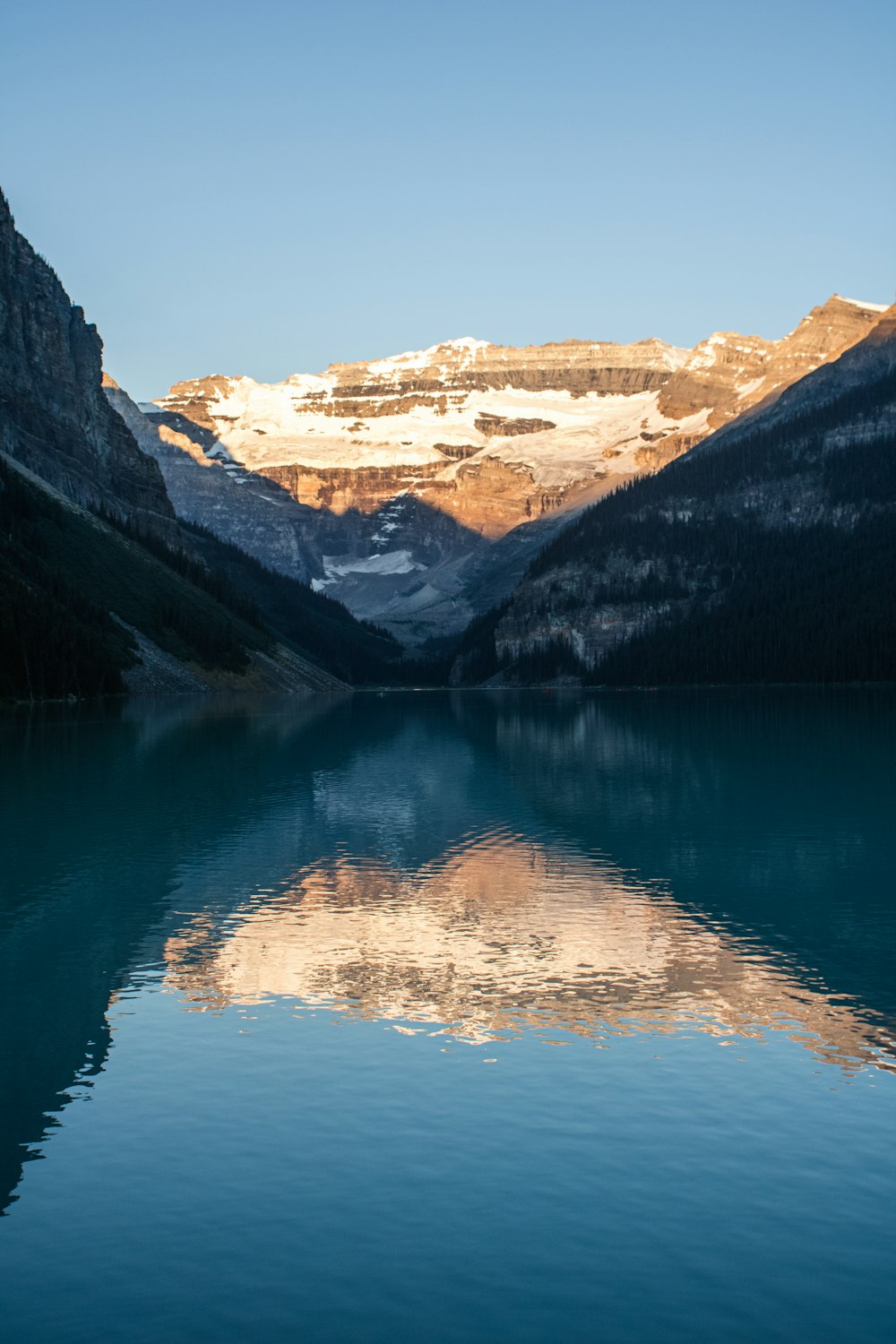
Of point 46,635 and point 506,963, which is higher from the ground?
point 46,635

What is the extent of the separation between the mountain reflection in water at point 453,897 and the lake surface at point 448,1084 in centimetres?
17

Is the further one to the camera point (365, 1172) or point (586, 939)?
point (586, 939)

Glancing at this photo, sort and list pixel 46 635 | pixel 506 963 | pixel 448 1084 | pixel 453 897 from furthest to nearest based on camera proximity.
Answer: pixel 46 635 → pixel 453 897 → pixel 506 963 → pixel 448 1084

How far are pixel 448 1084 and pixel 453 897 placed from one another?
18.5m

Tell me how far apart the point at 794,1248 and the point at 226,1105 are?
30.8 feet

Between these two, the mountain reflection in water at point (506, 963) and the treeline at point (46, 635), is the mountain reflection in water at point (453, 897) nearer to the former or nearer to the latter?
the mountain reflection in water at point (506, 963)

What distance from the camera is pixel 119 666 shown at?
628 ft

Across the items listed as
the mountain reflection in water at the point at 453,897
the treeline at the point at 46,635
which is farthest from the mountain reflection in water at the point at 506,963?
the treeline at the point at 46,635

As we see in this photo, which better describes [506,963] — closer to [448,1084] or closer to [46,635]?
[448,1084]

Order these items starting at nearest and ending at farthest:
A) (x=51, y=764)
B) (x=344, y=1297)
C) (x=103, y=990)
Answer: (x=344, y=1297), (x=103, y=990), (x=51, y=764)

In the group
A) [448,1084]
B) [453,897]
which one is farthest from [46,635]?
[448,1084]

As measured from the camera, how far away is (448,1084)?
2269cm

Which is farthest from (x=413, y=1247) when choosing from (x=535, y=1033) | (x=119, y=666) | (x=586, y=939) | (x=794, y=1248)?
(x=119, y=666)

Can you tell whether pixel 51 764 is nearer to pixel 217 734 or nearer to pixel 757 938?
pixel 217 734
